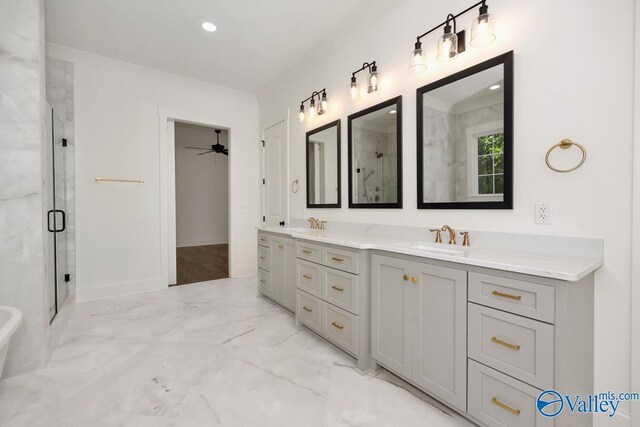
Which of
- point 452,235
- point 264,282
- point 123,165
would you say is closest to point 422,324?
point 452,235

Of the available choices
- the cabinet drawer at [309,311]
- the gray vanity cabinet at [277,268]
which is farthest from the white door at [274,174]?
the cabinet drawer at [309,311]

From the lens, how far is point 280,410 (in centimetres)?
Result: 157

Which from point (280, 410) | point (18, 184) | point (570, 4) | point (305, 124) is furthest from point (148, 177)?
point (570, 4)

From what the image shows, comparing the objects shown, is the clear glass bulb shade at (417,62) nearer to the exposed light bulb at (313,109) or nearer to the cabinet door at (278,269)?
the exposed light bulb at (313,109)

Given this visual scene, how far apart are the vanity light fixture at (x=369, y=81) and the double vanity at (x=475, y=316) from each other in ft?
4.13

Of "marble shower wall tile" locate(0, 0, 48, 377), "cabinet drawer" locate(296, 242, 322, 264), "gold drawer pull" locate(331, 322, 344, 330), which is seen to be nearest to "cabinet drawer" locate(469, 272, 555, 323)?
"gold drawer pull" locate(331, 322, 344, 330)

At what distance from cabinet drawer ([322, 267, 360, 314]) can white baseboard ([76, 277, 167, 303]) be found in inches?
105

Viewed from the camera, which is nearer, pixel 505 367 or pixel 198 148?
pixel 505 367

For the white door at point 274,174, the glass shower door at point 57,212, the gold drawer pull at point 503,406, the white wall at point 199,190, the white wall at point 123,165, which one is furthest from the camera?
the white wall at point 199,190

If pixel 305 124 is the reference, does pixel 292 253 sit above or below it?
below

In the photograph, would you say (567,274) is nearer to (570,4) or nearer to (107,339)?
(570,4)

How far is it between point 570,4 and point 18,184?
3.41 metres

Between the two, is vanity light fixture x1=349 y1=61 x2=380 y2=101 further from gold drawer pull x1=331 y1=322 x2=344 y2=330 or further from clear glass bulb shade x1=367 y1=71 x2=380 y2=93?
gold drawer pull x1=331 y1=322 x2=344 y2=330

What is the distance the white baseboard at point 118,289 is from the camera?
3.33 m
